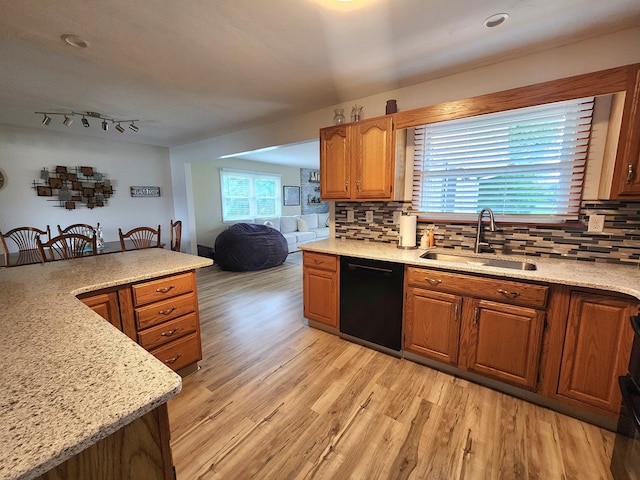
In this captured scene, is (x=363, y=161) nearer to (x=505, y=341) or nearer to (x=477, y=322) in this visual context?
(x=477, y=322)

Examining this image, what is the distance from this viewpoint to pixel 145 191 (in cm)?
502

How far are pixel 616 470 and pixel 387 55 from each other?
2650 mm

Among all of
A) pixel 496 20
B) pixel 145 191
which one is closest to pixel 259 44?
pixel 496 20

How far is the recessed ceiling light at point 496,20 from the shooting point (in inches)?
62.0

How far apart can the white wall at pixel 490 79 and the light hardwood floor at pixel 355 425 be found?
2.23m

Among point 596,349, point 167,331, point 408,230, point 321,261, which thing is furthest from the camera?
point 321,261

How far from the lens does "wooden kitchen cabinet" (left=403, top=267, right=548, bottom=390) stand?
66.3 inches

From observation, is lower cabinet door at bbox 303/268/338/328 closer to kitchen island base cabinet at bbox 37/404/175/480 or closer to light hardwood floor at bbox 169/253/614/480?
light hardwood floor at bbox 169/253/614/480

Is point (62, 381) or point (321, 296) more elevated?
point (62, 381)

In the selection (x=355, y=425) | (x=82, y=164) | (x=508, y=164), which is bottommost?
(x=355, y=425)

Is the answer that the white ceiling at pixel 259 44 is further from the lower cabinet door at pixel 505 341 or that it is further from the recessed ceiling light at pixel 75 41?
the lower cabinet door at pixel 505 341

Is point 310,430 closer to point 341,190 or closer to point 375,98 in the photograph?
point 341,190

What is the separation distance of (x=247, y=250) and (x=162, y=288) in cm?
307

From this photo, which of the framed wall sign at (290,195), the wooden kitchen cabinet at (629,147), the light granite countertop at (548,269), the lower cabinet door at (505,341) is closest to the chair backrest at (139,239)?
the light granite countertop at (548,269)
